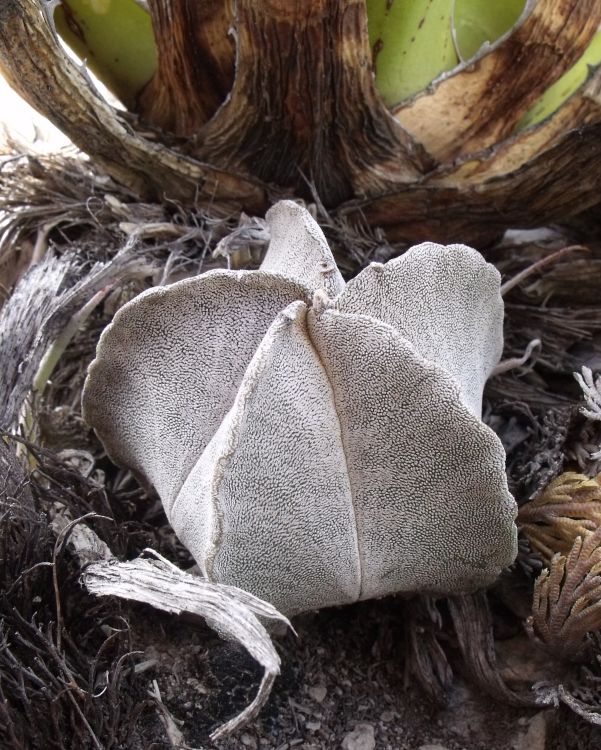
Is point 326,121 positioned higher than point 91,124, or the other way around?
point 91,124

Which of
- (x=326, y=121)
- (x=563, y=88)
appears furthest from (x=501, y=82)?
(x=326, y=121)

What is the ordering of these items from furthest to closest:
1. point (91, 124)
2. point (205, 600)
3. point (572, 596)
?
point (91, 124), point (572, 596), point (205, 600)

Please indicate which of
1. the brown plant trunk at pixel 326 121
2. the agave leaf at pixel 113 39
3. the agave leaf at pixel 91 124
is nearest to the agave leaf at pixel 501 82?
the brown plant trunk at pixel 326 121

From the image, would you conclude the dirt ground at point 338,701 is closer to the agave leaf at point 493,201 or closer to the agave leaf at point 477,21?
the agave leaf at point 493,201

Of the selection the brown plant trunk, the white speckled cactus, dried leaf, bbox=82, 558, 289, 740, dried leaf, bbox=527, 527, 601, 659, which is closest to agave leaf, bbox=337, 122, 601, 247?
the brown plant trunk

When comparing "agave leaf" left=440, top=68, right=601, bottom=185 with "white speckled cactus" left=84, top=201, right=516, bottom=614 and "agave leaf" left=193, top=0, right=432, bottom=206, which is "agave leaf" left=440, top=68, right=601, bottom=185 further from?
"white speckled cactus" left=84, top=201, right=516, bottom=614

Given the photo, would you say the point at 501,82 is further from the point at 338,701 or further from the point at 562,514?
the point at 338,701
